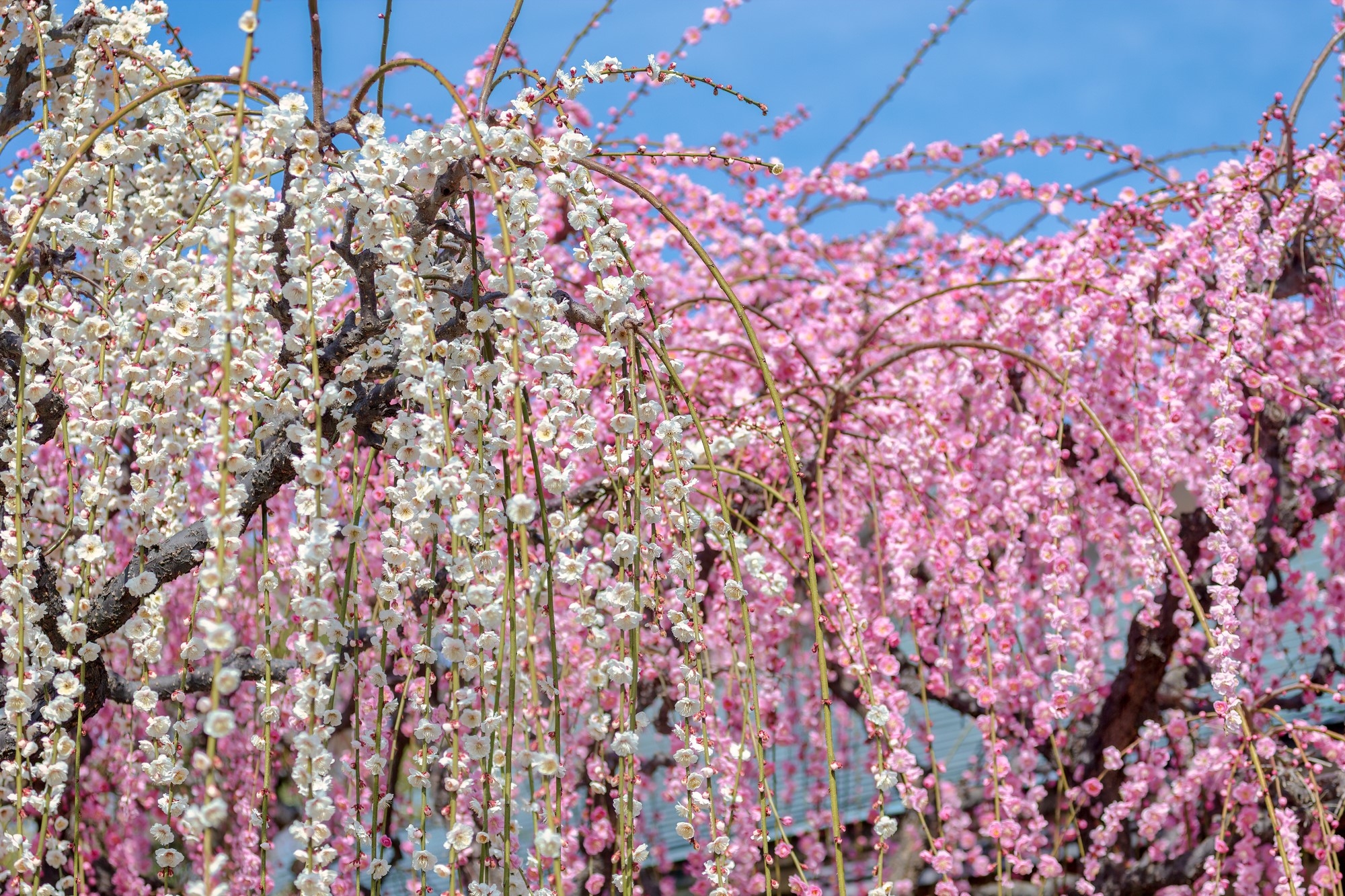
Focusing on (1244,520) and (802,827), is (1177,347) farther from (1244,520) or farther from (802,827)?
(802,827)

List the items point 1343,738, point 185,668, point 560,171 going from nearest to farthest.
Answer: point 560,171 → point 185,668 → point 1343,738

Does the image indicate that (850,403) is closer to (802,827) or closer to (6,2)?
(802,827)

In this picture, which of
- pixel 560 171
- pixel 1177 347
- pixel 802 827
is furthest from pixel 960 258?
pixel 560 171

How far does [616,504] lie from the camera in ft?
7.04

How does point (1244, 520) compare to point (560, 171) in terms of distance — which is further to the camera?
point (1244, 520)

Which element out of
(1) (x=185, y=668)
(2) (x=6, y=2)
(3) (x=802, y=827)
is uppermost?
(2) (x=6, y=2)

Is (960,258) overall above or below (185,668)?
above

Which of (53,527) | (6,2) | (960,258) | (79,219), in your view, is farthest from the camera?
(960,258)

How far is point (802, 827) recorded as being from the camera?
13.2 ft

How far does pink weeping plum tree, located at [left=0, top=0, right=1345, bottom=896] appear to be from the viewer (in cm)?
161

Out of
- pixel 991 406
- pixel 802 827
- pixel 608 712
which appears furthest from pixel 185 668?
pixel 802 827

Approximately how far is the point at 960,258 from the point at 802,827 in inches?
88.7

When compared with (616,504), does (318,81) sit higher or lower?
higher

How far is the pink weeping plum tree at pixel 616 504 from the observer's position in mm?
1608
